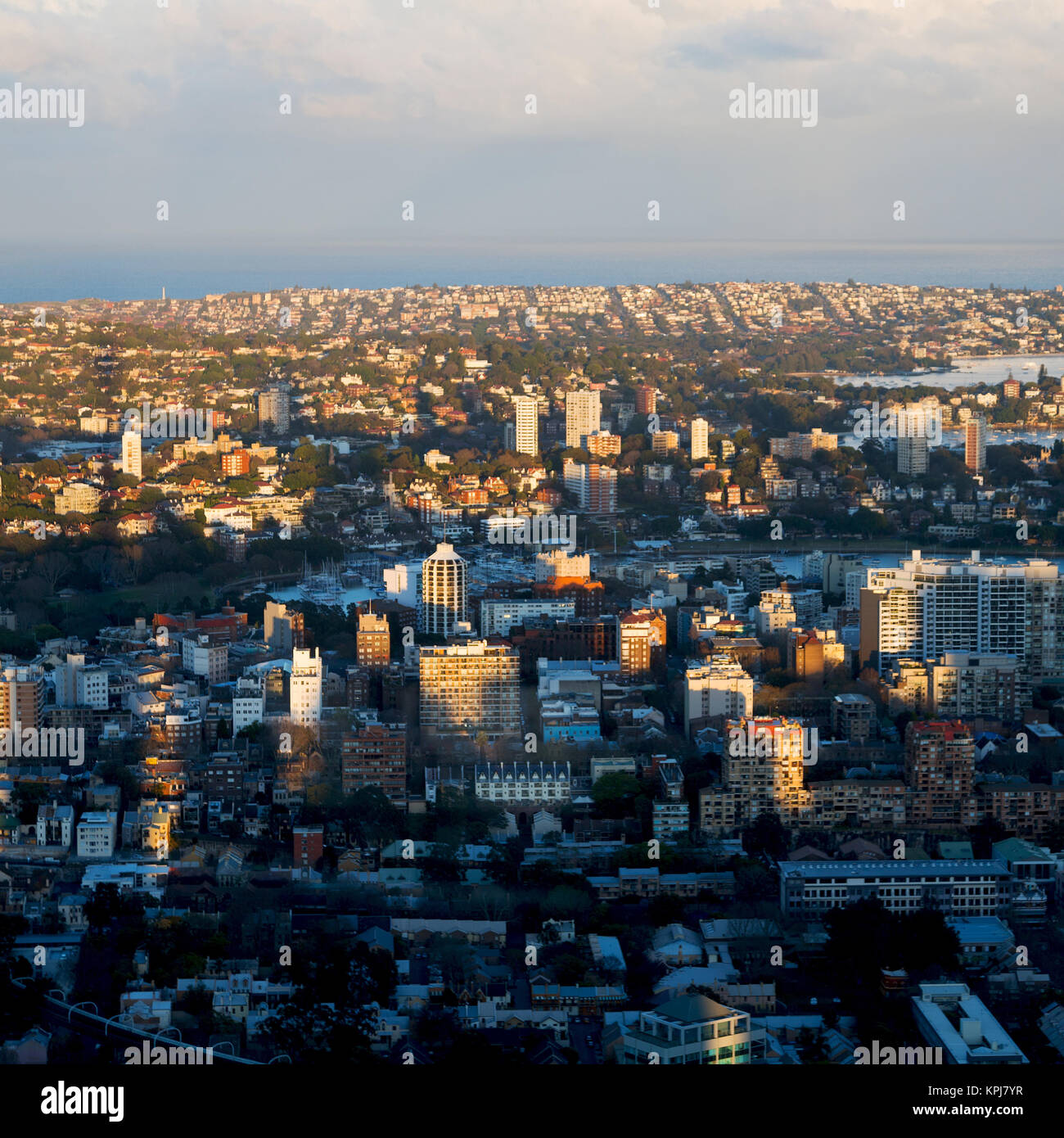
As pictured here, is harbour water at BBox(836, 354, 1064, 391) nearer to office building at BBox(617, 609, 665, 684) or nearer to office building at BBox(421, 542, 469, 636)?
office building at BBox(421, 542, 469, 636)

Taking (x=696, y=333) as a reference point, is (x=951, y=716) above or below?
below

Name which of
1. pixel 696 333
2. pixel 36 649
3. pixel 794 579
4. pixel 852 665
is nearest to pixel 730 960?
pixel 852 665

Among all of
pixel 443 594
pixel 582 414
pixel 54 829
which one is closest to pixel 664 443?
pixel 582 414

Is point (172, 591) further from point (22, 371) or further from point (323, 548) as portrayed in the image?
point (22, 371)

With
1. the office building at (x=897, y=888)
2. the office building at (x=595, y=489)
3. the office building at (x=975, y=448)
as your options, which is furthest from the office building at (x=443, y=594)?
the office building at (x=975, y=448)

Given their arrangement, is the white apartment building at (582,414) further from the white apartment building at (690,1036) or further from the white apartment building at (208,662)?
the white apartment building at (690,1036)

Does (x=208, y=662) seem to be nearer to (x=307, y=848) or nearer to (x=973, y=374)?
(x=307, y=848)
